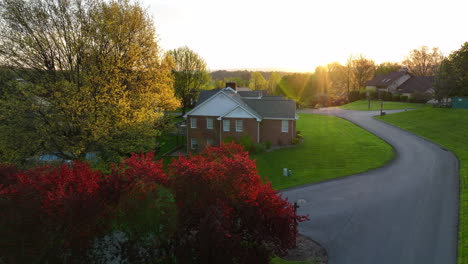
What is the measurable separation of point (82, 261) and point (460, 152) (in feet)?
113

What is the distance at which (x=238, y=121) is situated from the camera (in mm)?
40156

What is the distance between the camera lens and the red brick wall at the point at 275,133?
40562 mm

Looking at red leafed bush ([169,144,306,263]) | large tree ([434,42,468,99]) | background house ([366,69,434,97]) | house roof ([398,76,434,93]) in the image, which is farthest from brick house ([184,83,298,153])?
house roof ([398,76,434,93])

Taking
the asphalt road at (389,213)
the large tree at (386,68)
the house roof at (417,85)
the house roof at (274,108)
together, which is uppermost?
the large tree at (386,68)

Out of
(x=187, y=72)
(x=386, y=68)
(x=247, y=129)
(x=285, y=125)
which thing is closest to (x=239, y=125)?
(x=247, y=129)

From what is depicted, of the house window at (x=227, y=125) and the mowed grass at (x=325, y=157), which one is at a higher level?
the house window at (x=227, y=125)

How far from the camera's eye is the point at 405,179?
24.7 meters

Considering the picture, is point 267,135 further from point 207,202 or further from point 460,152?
point 207,202

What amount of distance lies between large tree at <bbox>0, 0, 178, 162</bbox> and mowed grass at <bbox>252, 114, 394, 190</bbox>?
11.9 meters

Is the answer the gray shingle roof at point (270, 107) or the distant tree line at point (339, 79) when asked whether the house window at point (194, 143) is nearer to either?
the gray shingle roof at point (270, 107)

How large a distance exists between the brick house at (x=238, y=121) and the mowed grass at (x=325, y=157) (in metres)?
3.18

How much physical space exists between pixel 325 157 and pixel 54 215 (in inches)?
1119

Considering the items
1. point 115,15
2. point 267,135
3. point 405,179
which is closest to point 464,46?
point 267,135

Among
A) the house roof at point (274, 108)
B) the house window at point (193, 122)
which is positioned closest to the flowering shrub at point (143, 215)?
the house roof at point (274, 108)
